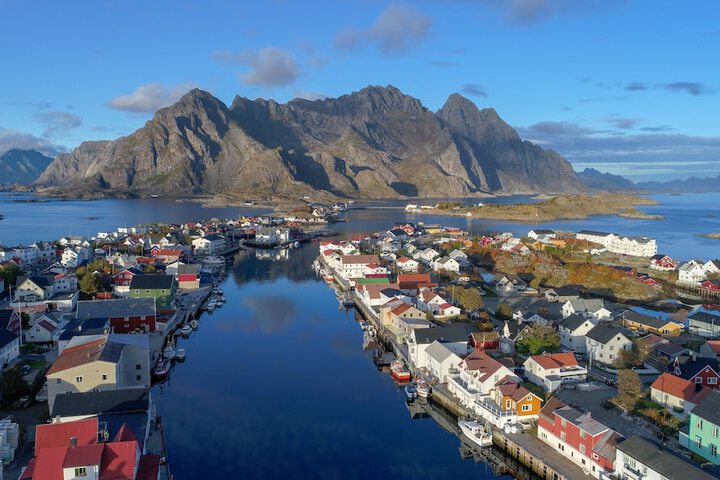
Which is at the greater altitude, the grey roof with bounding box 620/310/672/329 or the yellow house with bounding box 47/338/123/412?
the yellow house with bounding box 47/338/123/412

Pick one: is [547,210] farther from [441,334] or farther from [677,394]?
[677,394]

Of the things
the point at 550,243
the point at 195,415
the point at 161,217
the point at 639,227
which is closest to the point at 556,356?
the point at 195,415

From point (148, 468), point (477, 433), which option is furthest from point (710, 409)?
point (148, 468)

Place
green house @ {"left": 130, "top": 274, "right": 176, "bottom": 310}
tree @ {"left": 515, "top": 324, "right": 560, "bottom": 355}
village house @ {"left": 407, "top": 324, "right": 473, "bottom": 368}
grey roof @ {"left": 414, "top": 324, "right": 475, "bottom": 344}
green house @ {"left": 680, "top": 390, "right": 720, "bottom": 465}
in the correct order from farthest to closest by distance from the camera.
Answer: green house @ {"left": 130, "top": 274, "right": 176, "bottom": 310} < tree @ {"left": 515, "top": 324, "right": 560, "bottom": 355} < grey roof @ {"left": 414, "top": 324, "right": 475, "bottom": 344} < village house @ {"left": 407, "top": 324, "right": 473, "bottom": 368} < green house @ {"left": 680, "top": 390, "right": 720, "bottom": 465}

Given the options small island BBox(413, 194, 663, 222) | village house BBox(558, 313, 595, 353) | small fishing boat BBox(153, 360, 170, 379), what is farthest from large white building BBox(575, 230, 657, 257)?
small fishing boat BBox(153, 360, 170, 379)

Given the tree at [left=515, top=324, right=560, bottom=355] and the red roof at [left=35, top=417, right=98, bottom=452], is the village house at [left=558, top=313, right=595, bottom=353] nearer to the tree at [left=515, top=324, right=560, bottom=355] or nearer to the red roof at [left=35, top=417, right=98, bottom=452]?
the tree at [left=515, top=324, right=560, bottom=355]
